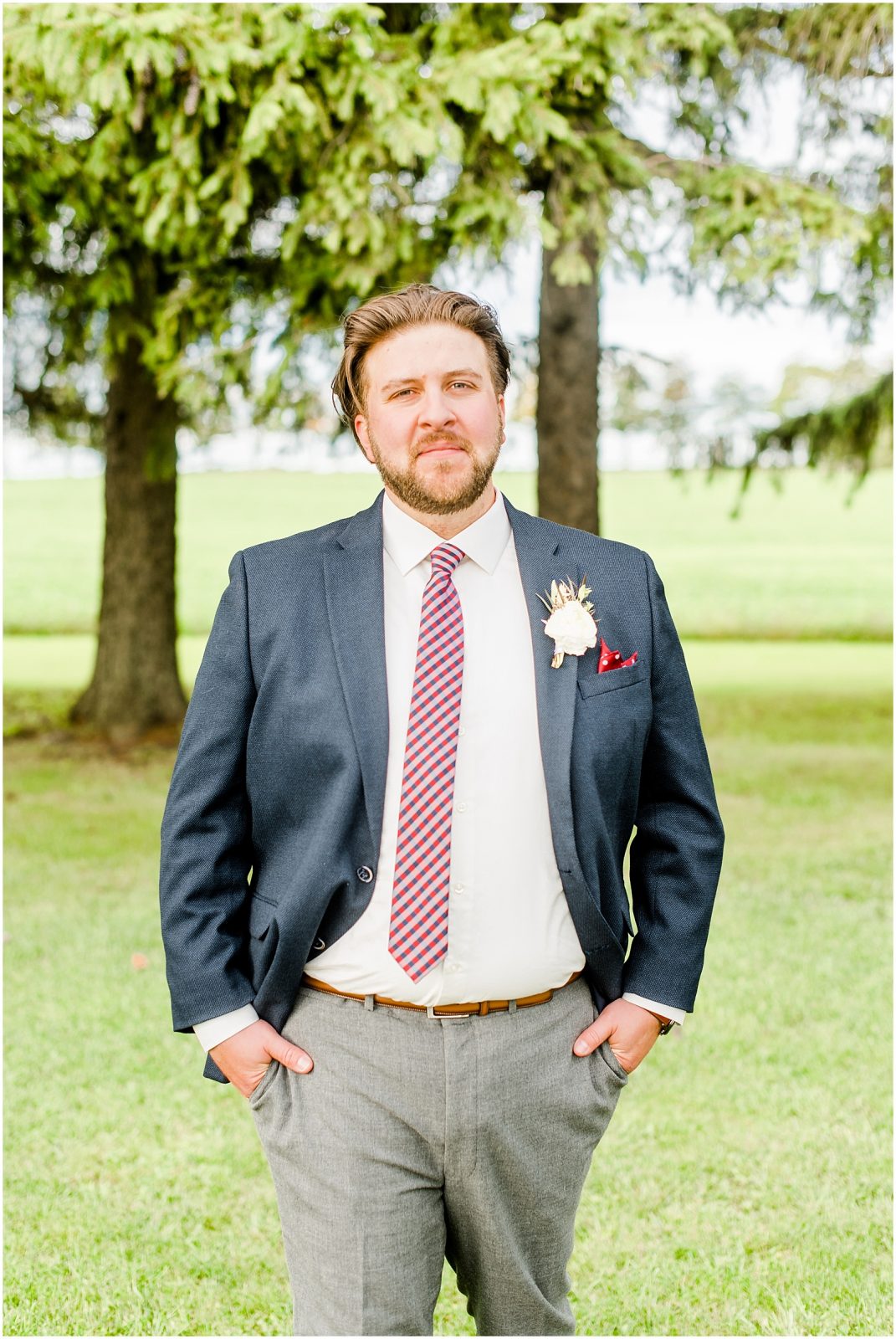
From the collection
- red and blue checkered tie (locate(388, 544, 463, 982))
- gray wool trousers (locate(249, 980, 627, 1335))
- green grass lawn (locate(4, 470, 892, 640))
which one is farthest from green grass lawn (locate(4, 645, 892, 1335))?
green grass lawn (locate(4, 470, 892, 640))

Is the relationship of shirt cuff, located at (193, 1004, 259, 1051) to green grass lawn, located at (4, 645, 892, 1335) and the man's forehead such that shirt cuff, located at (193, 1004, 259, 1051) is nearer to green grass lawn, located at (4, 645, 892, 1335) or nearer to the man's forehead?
the man's forehead

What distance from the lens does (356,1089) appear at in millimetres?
2156

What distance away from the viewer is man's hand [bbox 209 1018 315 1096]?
7.25 feet

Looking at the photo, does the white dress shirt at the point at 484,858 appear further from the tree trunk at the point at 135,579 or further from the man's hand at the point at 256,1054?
the tree trunk at the point at 135,579

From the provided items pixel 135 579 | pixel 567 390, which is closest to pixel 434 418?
pixel 567 390

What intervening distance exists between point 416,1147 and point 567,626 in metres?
0.93

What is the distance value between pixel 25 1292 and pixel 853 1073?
305cm

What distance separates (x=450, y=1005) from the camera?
219cm

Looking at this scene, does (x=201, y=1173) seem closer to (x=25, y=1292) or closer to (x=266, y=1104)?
(x=25, y=1292)

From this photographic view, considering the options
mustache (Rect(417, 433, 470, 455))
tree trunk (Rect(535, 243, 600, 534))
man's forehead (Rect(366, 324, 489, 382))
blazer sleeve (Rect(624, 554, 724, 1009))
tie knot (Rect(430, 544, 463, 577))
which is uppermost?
tree trunk (Rect(535, 243, 600, 534))

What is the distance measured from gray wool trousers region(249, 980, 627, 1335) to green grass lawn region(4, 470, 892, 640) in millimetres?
20098

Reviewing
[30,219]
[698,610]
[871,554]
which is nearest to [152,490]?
[30,219]

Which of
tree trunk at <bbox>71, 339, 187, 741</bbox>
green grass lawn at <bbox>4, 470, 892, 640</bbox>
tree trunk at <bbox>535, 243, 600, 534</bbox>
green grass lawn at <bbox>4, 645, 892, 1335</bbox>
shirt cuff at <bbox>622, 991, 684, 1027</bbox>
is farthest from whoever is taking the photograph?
green grass lawn at <bbox>4, 470, 892, 640</bbox>

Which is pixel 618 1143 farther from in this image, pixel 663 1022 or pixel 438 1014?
pixel 438 1014
